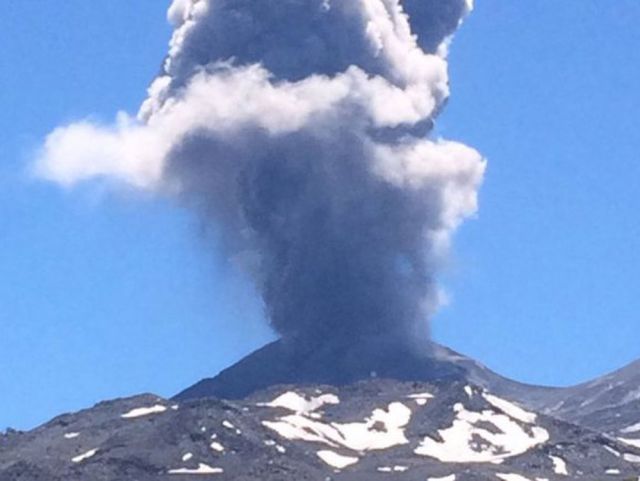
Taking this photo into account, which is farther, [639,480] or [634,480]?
[639,480]
